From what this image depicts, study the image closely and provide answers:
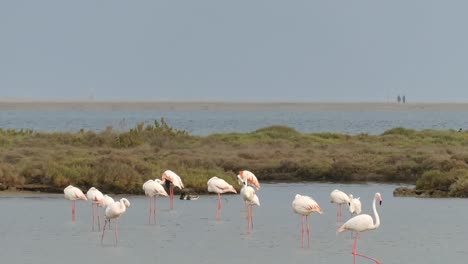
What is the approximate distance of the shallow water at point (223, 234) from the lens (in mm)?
17672

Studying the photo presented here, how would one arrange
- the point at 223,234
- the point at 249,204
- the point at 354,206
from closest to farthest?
the point at 223,234 < the point at 249,204 < the point at 354,206

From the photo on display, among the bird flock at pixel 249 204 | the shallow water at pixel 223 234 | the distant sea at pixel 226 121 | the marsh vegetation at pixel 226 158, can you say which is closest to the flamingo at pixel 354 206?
the bird flock at pixel 249 204

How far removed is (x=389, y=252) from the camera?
59.5 ft

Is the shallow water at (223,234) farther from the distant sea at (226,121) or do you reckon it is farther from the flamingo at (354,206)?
the distant sea at (226,121)

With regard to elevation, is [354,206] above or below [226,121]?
above

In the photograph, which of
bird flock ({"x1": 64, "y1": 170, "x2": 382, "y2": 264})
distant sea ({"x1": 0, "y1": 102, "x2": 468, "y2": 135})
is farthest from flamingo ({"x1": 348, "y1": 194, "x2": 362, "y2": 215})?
distant sea ({"x1": 0, "y1": 102, "x2": 468, "y2": 135})

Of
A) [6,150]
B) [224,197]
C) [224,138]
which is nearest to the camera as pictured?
[224,197]

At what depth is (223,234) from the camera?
2030cm

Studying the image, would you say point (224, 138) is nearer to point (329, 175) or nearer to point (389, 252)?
point (329, 175)

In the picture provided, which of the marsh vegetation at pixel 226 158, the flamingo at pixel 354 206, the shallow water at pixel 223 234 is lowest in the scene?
the shallow water at pixel 223 234

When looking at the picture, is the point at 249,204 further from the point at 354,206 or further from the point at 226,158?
the point at 226,158

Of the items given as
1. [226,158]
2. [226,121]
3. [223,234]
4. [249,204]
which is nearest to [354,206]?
[249,204]

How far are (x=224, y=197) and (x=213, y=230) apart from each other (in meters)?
6.01

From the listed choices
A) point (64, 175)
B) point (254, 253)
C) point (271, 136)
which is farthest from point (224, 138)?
point (254, 253)
